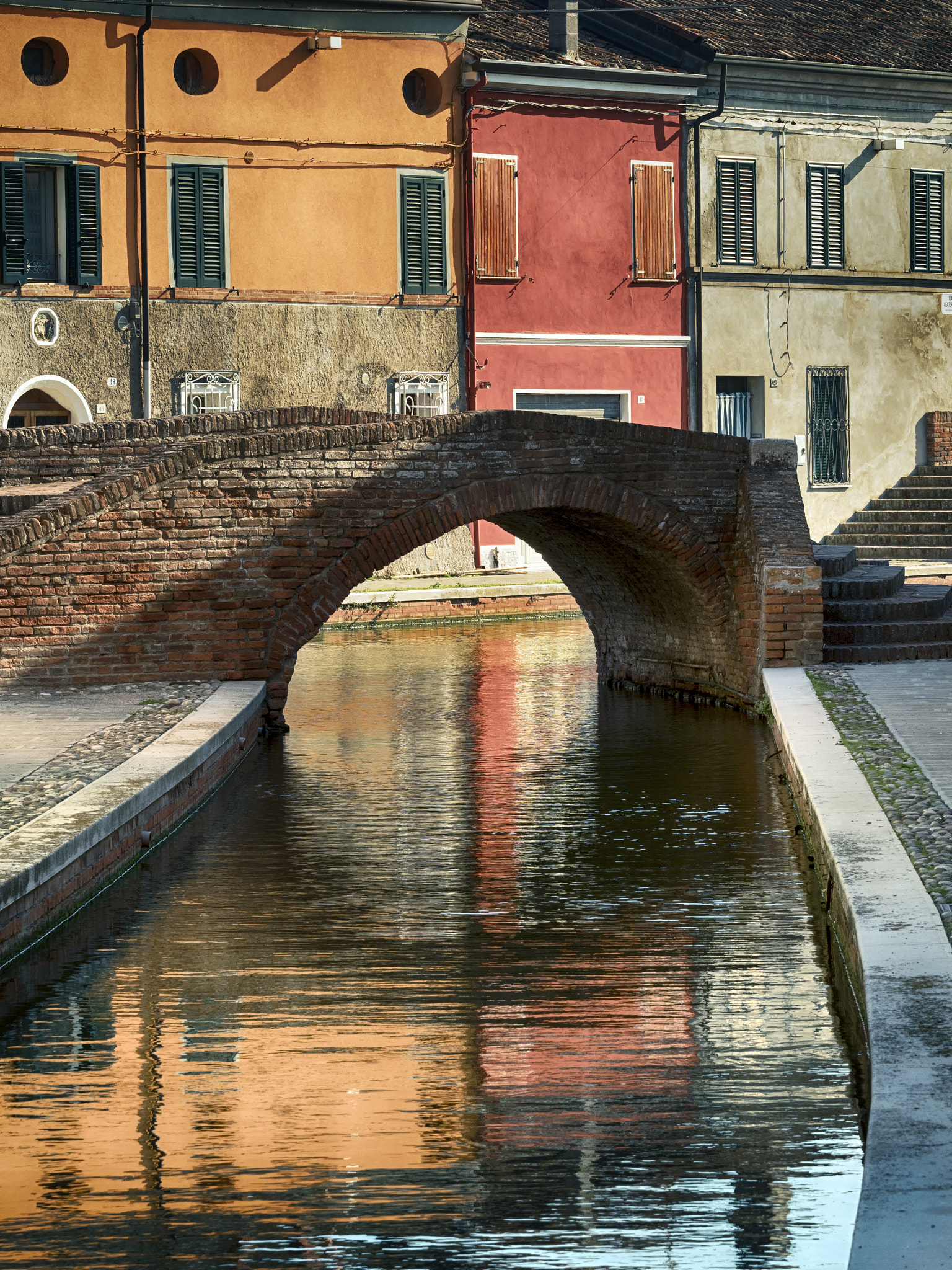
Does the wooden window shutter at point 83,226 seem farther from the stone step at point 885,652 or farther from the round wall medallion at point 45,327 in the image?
the stone step at point 885,652

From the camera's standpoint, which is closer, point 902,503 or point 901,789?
point 901,789

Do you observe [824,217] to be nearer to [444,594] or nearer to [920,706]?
[444,594]

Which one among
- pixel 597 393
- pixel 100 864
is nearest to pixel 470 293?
pixel 597 393

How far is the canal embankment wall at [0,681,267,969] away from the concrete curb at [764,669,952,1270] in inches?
114

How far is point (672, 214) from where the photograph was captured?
91.8 ft

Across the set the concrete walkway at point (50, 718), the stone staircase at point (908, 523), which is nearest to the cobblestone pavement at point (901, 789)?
the concrete walkway at point (50, 718)

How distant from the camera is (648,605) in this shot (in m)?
15.5

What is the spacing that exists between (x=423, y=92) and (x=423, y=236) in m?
2.02

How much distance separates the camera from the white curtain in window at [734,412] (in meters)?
28.8

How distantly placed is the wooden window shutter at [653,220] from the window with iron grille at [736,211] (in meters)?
0.87

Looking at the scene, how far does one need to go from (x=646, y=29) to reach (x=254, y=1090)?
25.2 metres

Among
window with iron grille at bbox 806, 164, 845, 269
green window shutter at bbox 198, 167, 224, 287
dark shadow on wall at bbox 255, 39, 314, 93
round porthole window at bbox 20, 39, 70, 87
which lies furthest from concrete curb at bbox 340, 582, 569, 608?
window with iron grille at bbox 806, 164, 845, 269

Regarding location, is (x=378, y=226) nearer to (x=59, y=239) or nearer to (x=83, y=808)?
(x=59, y=239)

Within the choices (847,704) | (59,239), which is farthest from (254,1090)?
→ (59,239)
